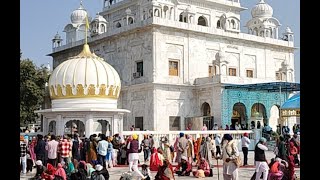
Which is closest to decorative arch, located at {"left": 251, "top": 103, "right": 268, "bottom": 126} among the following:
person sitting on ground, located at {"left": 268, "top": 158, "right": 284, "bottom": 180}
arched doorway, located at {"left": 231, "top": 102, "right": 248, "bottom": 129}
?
arched doorway, located at {"left": 231, "top": 102, "right": 248, "bottom": 129}

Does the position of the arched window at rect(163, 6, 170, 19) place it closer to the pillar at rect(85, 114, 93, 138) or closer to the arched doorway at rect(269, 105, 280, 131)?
the arched doorway at rect(269, 105, 280, 131)

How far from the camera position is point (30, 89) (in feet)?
88.4

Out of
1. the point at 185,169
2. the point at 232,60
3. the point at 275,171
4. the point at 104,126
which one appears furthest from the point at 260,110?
the point at 275,171

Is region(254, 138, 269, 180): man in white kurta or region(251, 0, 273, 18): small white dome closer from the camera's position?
region(254, 138, 269, 180): man in white kurta

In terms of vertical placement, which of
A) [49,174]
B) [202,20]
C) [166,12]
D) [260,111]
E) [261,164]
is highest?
[202,20]

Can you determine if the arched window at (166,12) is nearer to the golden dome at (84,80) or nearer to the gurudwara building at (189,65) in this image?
the gurudwara building at (189,65)

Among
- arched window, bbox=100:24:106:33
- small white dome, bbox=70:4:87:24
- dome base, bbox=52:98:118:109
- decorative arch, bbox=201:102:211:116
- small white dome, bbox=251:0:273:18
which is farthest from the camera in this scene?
small white dome, bbox=70:4:87:24

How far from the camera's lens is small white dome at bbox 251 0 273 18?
31.8 metres

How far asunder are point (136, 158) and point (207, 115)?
1397 cm

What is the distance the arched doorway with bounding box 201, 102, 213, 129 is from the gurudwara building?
55 millimetres

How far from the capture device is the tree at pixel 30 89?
1057 inches

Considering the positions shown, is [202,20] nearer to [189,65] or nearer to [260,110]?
[189,65]

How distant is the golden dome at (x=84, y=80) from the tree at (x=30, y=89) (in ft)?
32.1
